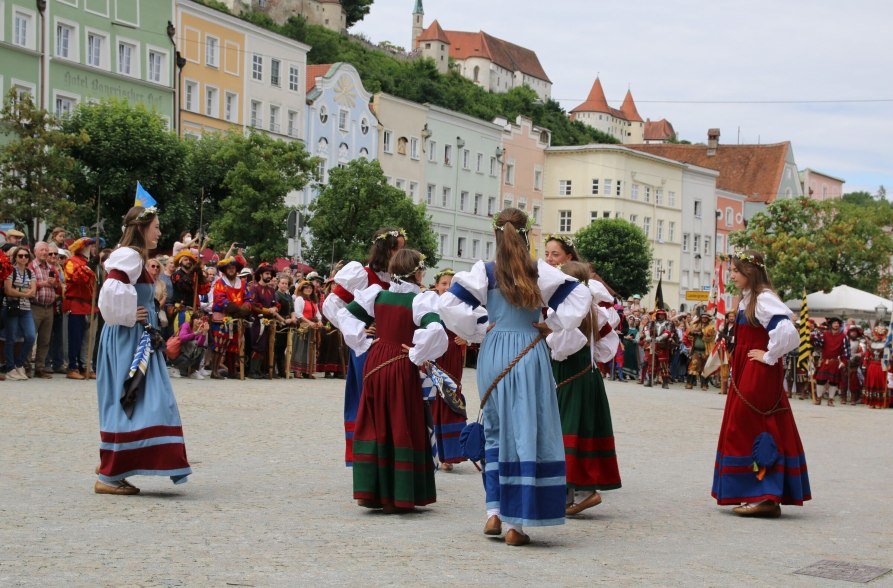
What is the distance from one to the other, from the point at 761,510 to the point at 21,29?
4544 cm

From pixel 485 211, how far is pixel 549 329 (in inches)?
2944

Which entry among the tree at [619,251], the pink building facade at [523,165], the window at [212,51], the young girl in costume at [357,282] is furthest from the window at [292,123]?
the young girl in costume at [357,282]

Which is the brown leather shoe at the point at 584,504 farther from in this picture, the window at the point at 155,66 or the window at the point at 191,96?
the window at the point at 191,96

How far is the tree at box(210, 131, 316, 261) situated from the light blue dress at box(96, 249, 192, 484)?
36.5 m

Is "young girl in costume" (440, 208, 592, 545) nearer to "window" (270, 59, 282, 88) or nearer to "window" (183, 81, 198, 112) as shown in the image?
"window" (183, 81, 198, 112)

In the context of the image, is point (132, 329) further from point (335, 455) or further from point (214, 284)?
point (214, 284)

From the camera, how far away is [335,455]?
476 inches

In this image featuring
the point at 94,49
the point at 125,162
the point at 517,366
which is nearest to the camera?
the point at 517,366

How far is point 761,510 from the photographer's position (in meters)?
9.40

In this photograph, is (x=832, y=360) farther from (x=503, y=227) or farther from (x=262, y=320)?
(x=503, y=227)

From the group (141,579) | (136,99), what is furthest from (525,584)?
(136,99)

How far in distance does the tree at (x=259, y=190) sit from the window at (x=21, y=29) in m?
9.08

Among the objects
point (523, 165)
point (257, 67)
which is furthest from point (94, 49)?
point (523, 165)

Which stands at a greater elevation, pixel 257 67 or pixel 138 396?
pixel 257 67
